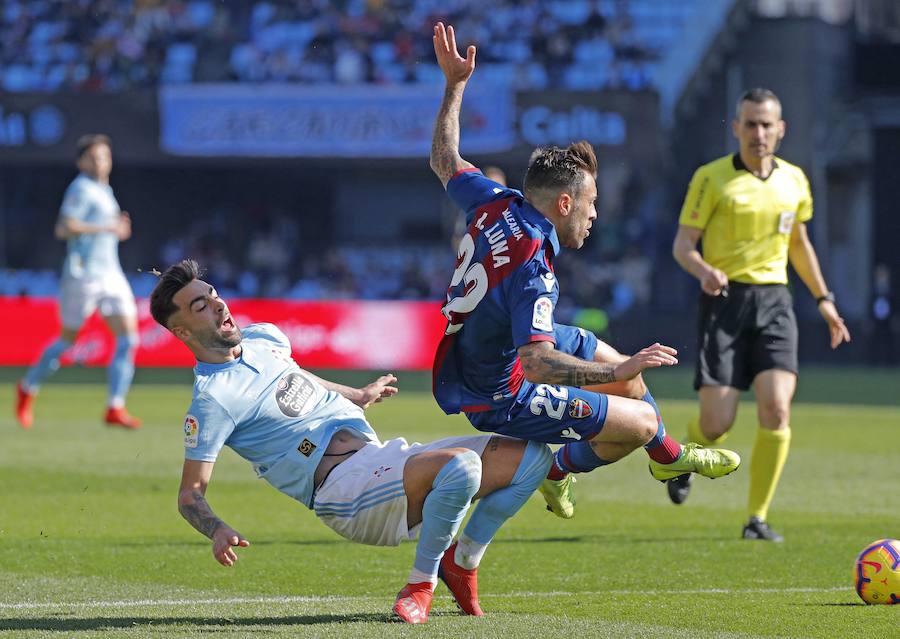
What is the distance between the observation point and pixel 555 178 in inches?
218

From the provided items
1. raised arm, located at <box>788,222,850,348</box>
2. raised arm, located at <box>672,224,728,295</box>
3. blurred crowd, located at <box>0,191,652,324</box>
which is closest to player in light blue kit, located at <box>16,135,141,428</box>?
raised arm, located at <box>672,224,728,295</box>

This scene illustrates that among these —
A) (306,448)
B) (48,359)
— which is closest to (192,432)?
(306,448)

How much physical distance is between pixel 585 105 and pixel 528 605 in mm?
20658

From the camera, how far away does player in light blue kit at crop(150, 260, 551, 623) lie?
538 cm

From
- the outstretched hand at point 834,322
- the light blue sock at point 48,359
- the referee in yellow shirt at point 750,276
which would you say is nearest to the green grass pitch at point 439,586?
the referee in yellow shirt at point 750,276

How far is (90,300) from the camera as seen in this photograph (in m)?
13.4

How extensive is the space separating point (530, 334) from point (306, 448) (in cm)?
94

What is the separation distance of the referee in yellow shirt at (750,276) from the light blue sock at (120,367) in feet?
20.5

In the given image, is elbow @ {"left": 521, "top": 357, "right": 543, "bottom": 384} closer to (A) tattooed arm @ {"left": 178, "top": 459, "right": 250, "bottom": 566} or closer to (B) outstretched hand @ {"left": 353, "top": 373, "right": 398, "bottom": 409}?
(B) outstretched hand @ {"left": 353, "top": 373, "right": 398, "bottom": 409}

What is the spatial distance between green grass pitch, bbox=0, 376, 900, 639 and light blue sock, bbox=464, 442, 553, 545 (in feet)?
1.04

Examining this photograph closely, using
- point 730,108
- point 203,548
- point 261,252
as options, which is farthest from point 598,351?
point 261,252

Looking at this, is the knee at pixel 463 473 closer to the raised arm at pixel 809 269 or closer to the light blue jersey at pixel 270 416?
the light blue jersey at pixel 270 416

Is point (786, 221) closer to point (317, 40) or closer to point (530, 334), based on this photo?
point (530, 334)

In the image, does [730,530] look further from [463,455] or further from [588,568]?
[463,455]
